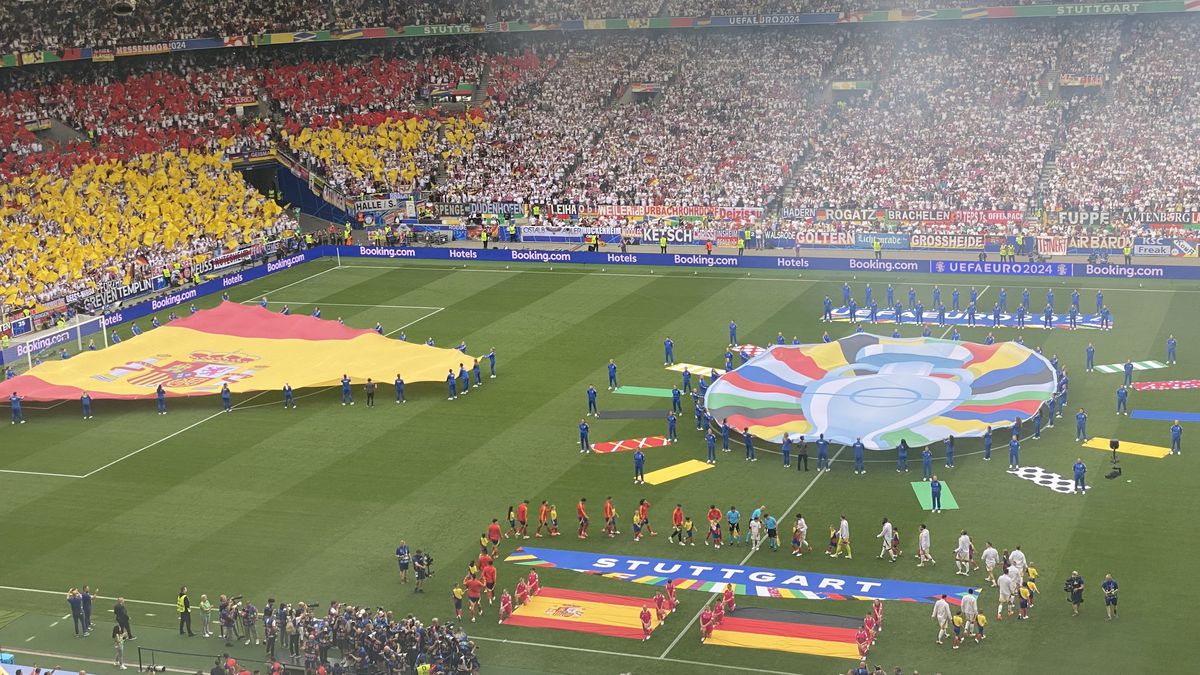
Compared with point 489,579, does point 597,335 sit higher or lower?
higher

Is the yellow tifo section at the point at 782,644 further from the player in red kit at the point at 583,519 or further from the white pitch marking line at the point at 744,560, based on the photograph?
the player in red kit at the point at 583,519

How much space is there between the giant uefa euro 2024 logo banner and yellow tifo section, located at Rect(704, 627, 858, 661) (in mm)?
10688

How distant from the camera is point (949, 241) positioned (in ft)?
219

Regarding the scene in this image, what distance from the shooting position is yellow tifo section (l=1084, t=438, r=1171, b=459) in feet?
126

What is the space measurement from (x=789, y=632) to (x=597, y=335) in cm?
2648

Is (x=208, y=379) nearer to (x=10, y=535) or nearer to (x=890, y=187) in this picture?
(x=10, y=535)

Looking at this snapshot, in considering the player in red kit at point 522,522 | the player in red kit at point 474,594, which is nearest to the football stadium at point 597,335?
the player in red kit at point 474,594

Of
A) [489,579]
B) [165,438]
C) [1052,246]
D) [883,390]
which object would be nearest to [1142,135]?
[1052,246]

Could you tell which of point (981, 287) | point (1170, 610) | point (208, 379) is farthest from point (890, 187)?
point (1170, 610)

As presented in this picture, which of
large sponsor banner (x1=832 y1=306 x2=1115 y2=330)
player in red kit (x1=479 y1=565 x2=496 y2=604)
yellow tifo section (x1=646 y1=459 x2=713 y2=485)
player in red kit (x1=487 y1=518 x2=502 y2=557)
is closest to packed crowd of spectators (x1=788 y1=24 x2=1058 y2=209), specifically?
large sponsor banner (x1=832 y1=306 x2=1115 y2=330)

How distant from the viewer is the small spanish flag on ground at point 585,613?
100ft

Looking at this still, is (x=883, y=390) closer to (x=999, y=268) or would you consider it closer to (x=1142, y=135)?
(x=999, y=268)

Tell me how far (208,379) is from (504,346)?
Answer: 1116 centimetres

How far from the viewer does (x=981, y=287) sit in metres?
60.0
